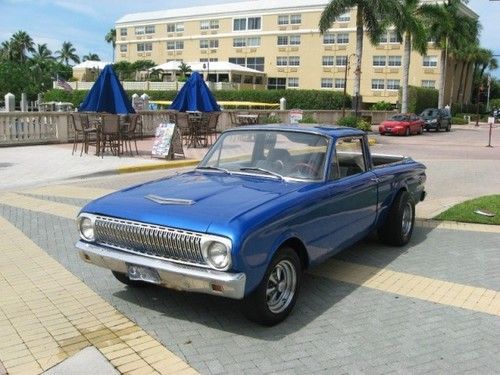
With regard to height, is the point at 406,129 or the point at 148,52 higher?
the point at 148,52

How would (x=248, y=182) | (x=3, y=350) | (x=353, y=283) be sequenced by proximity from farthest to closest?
(x=353, y=283)
(x=248, y=182)
(x=3, y=350)

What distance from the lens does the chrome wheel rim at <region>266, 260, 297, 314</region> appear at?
4.54m

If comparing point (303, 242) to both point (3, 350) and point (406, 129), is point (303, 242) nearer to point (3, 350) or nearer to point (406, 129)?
point (3, 350)

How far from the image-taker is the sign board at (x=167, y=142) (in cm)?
1582

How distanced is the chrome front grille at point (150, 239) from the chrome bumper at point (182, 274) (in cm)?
6

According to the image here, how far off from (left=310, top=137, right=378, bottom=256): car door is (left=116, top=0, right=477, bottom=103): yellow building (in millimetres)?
62867

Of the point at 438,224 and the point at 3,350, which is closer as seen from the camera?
the point at 3,350

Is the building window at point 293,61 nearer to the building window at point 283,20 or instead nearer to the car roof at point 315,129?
the building window at point 283,20

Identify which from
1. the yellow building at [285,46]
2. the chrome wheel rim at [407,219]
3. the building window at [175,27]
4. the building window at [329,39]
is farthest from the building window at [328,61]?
the chrome wheel rim at [407,219]

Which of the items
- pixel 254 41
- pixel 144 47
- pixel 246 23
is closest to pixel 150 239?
pixel 254 41

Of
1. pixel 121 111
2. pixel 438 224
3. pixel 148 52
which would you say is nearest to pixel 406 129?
pixel 121 111

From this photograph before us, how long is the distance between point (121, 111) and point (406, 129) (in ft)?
76.6

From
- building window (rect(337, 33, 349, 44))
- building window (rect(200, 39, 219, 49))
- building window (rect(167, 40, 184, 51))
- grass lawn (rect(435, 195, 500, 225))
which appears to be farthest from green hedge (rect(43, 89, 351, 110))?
grass lawn (rect(435, 195, 500, 225))

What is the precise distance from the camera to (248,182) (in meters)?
5.18
